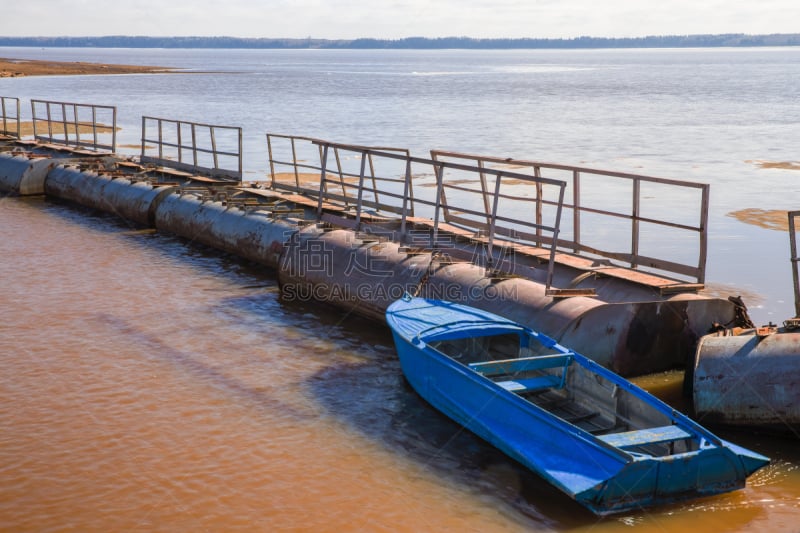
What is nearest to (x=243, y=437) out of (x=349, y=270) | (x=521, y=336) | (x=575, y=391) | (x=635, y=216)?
(x=521, y=336)

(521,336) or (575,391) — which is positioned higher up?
(521,336)

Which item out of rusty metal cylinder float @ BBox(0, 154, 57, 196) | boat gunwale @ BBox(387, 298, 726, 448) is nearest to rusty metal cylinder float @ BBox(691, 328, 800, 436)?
boat gunwale @ BBox(387, 298, 726, 448)

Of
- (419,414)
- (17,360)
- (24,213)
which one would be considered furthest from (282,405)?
(24,213)

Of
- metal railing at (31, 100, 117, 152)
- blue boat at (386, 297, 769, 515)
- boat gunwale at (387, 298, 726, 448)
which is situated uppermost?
metal railing at (31, 100, 117, 152)

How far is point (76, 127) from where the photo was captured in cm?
2941

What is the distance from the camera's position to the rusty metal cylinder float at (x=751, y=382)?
928 cm

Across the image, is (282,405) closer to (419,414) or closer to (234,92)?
(419,414)

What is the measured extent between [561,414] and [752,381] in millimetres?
2099

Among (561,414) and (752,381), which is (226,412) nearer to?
(561,414)

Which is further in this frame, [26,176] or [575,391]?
[26,176]

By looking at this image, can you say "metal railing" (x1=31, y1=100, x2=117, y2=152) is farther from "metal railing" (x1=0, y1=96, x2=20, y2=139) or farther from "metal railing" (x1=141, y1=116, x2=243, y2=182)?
"metal railing" (x1=141, y1=116, x2=243, y2=182)

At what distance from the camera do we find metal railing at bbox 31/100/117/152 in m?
28.5

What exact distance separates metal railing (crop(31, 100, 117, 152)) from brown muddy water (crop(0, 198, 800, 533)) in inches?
519

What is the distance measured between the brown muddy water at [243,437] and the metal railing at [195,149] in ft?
25.9
